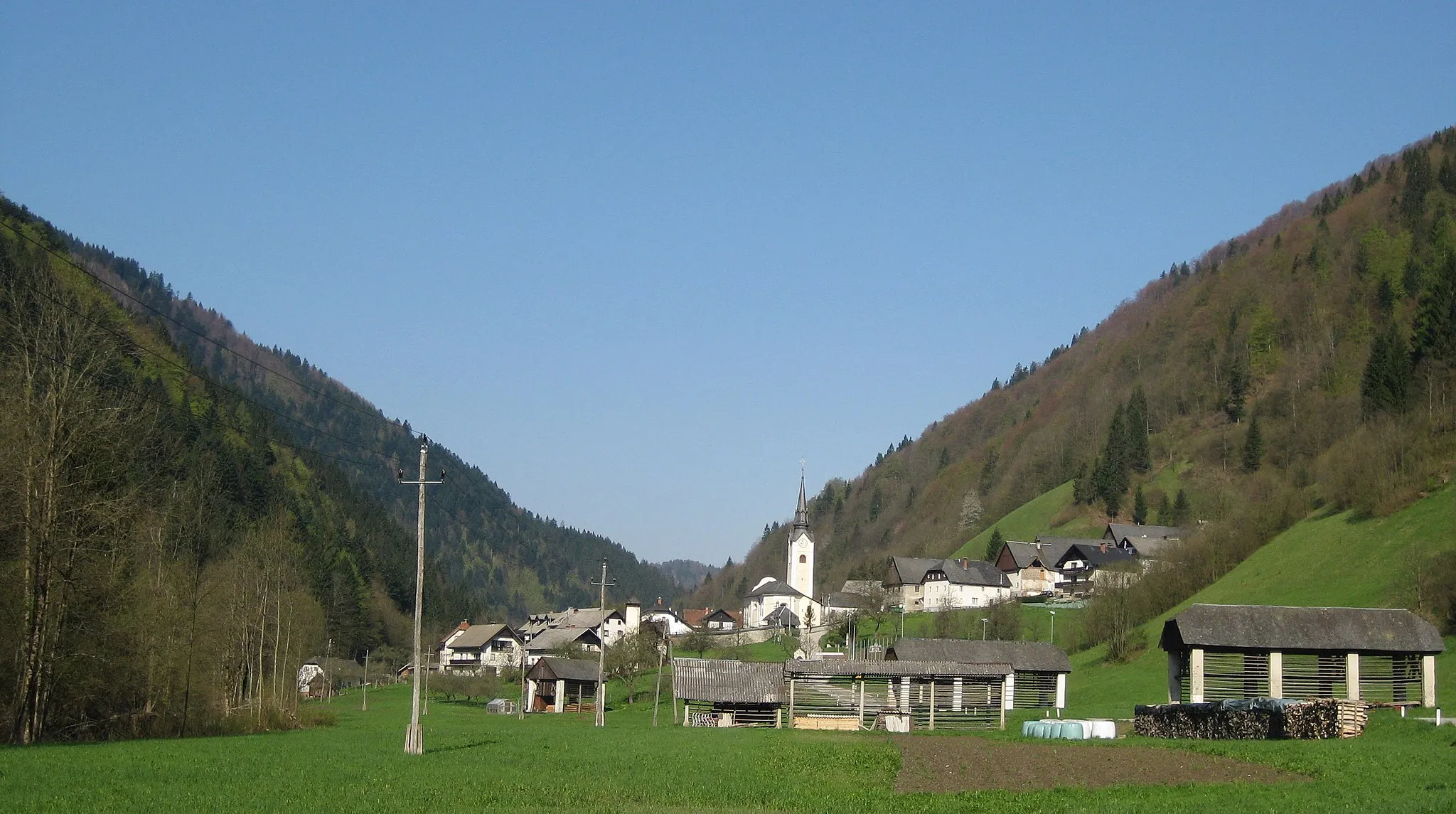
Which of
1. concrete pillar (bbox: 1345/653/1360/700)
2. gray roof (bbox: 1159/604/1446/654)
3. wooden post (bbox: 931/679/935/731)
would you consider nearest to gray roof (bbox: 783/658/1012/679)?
wooden post (bbox: 931/679/935/731)

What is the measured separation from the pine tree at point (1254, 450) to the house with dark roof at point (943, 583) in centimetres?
2962

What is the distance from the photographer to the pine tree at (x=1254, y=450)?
142m

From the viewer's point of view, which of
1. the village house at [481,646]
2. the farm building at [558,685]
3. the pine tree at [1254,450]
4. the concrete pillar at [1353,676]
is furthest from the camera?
the village house at [481,646]

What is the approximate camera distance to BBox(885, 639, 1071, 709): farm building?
209 feet

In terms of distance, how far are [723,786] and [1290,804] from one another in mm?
10739

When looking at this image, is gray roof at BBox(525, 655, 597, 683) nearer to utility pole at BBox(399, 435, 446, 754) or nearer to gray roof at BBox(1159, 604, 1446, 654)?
gray roof at BBox(1159, 604, 1446, 654)

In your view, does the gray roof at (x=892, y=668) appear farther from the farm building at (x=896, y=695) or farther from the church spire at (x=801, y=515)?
the church spire at (x=801, y=515)

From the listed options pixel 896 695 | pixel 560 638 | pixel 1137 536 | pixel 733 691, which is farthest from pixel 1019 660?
pixel 560 638

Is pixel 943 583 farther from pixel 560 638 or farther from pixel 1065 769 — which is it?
pixel 1065 769

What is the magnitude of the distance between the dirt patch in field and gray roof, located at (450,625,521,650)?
133100 millimetres

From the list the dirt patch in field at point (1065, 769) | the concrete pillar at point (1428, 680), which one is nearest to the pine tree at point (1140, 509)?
the concrete pillar at point (1428, 680)

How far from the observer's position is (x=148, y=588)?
49844 mm

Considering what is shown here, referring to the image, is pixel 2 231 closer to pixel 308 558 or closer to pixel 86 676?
pixel 308 558

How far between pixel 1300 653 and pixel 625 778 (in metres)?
37.0
